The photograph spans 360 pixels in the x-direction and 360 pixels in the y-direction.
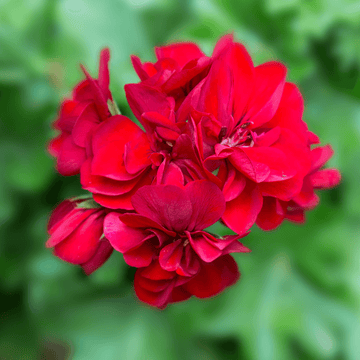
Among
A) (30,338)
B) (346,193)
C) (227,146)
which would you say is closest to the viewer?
(227,146)

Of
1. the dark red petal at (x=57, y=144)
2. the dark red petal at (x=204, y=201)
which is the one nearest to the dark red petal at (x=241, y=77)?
the dark red petal at (x=204, y=201)

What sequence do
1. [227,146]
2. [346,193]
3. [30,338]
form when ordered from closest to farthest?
[227,146] < [346,193] < [30,338]

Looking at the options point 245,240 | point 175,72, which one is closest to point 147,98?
point 175,72

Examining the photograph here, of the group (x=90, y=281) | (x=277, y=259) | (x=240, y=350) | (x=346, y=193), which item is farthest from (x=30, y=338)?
(x=346, y=193)

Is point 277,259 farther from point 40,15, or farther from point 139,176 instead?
point 40,15

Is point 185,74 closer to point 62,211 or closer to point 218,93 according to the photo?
point 218,93

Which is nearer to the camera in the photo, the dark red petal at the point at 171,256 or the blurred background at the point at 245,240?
the dark red petal at the point at 171,256

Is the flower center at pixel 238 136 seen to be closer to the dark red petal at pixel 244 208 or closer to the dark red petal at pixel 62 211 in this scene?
the dark red petal at pixel 244 208
